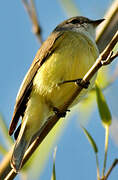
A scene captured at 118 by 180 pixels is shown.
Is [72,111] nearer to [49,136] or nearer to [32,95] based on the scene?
[32,95]

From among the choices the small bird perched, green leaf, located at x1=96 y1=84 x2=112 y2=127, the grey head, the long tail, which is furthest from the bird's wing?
green leaf, located at x1=96 y1=84 x2=112 y2=127

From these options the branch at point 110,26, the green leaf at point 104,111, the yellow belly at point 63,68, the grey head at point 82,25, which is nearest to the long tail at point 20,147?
the yellow belly at point 63,68

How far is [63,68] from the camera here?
3121 mm

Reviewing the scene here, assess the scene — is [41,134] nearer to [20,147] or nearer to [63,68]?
[20,147]

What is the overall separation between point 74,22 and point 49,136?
2.04 metres

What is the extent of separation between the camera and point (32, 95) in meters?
3.38

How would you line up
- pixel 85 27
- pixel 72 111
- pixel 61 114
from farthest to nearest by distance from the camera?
pixel 85 27 → pixel 72 111 → pixel 61 114

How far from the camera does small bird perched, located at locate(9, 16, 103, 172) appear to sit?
124 inches

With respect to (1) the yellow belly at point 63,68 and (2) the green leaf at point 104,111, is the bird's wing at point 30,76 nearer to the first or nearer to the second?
(1) the yellow belly at point 63,68

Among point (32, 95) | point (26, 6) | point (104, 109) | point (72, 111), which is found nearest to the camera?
point (104, 109)

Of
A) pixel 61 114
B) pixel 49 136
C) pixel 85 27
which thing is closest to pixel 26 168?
pixel 49 136

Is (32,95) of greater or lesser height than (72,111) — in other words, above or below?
above

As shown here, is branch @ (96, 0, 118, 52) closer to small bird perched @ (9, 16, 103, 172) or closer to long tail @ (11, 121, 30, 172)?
small bird perched @ (9, 16, 103, 172)

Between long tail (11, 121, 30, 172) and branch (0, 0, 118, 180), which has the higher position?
branch (0, 0, 118, 180)
